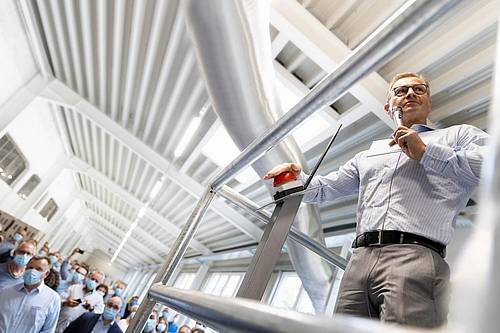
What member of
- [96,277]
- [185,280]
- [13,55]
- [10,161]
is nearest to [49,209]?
[10,161]

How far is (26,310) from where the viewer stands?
12.6ft

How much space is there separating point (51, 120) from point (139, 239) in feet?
35.7

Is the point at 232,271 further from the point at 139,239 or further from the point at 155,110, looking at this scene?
the point at 139,239

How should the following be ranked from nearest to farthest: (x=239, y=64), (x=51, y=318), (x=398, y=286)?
(x=398, y=286) → (x=239, y=64) → (x=51, y=318)

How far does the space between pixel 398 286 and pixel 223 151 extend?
15.8ft

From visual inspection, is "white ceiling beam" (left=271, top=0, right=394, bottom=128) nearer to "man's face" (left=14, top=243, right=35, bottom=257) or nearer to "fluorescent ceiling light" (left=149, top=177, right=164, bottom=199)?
"man's face" (left=14, top=243, right=35, bottom=257)

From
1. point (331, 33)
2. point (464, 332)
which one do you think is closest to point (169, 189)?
point (331, 33)

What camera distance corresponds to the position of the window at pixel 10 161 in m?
8.19

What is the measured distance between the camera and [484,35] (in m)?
2.55

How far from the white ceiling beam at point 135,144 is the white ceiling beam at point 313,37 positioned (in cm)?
432

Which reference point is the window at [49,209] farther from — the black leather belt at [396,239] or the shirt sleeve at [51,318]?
the black leather belt at [396,239]

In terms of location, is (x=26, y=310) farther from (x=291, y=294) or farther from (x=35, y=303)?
(x=291, y=294)

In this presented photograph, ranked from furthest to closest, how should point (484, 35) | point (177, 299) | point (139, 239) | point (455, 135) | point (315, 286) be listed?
point (139, 239), point (315, 286), point (484, 35), point (455, 135), point (177, 299)

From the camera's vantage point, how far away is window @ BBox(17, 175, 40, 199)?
33.6 ft
